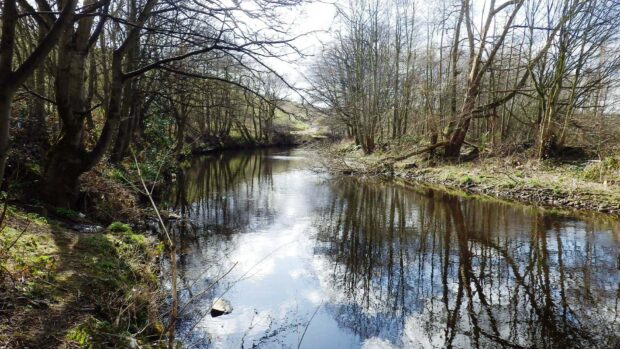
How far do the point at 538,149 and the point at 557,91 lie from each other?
2.46m

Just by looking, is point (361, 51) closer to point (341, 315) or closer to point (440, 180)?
point (440, 180)

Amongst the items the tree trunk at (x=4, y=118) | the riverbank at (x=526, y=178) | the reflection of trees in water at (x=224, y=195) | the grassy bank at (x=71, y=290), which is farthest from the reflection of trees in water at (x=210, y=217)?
the riverbank at (x=526, y=178)

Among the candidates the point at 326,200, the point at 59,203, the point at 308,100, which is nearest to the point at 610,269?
the point at 308,100

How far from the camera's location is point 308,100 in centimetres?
504

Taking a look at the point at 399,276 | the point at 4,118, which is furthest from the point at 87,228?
the point at 399,276

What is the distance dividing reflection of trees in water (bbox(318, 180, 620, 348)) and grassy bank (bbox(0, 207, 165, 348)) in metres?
3.00

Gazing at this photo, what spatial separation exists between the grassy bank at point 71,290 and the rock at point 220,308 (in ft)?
2.98

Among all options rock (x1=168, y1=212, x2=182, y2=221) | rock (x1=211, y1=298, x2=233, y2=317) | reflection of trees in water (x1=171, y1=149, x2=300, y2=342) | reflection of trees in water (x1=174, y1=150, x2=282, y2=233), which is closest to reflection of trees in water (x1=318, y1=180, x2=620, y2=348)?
rock (x1=211, y1=298, x2=233, y2=317)

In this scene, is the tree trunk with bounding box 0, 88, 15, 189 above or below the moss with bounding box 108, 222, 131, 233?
above

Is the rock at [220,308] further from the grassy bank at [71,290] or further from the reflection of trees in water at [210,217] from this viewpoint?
the grassy bank at [71,290]

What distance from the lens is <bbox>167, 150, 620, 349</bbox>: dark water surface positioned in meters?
5.68

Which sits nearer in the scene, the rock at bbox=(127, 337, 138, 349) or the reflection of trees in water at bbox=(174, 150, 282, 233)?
the rock at bbox=(127, 337, 138, 349)

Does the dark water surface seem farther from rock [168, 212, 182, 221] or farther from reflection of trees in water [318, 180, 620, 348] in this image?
rock [168, 212, 182, 221]

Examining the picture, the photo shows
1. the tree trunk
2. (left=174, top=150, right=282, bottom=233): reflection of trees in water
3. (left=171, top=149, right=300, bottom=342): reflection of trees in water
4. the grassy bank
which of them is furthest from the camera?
(left=174, top=150, right=282, bottom=233): reflection of trees in water
